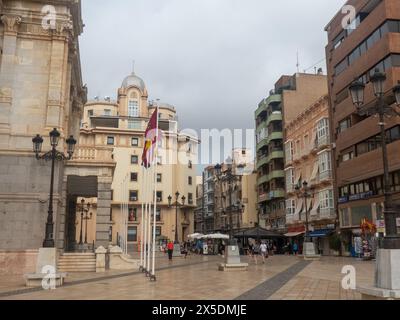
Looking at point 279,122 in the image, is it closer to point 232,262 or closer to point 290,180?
point 290,180

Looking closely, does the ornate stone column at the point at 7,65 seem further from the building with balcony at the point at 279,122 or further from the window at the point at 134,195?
the window at the point at 134,195

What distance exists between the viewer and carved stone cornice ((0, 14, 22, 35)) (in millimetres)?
22859

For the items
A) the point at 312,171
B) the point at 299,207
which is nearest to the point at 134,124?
the point at 299,207

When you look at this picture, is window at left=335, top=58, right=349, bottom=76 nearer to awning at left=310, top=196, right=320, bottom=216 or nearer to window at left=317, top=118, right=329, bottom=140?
window at left=317, top=118, right=329, bottom=140

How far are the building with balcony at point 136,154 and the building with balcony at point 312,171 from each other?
18389 millimetres

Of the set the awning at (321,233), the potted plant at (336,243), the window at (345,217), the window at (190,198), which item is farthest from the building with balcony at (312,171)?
the window at (190,198)

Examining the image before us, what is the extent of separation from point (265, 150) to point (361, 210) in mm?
28802

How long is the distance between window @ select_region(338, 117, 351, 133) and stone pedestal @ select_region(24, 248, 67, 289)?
3140 centimetres

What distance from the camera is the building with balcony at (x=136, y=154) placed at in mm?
69562

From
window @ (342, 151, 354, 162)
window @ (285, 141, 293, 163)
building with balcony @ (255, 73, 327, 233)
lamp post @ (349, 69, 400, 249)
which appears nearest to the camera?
lamp post @ (349, 69, 400, 249)

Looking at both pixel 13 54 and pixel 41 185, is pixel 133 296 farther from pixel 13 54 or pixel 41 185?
pixel 13 54

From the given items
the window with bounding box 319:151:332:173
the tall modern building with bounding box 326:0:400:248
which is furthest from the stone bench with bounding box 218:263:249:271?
the window with bounding box 319:151:332:173

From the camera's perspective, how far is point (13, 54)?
2302 centimetres
